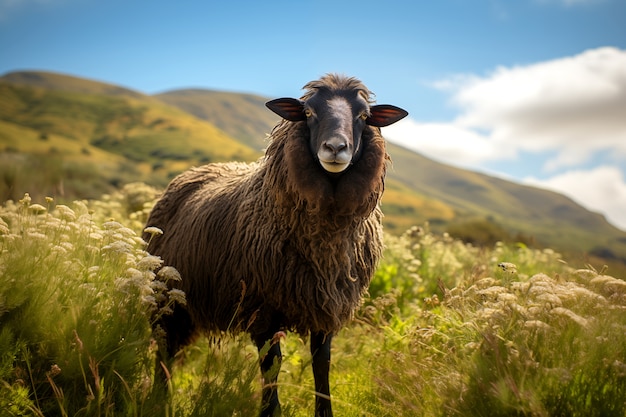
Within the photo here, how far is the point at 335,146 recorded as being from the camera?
3420mm

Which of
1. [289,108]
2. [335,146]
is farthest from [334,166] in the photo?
[289,108]

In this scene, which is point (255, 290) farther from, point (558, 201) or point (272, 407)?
point (558, 201)

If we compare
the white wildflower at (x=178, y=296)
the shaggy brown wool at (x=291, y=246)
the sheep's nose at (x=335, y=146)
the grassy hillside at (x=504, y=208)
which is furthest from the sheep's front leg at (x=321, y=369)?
the grassy hillside at (x=504, y=208)

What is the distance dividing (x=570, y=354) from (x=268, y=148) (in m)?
2.88

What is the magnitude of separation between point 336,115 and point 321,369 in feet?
7.04

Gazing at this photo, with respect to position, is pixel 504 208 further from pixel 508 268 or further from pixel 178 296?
pixel 178 296

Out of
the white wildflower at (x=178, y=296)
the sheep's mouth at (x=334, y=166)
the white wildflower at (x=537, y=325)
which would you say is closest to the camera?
the white wildflower at (x=537, y=325)

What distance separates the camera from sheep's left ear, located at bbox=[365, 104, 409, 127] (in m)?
4.17

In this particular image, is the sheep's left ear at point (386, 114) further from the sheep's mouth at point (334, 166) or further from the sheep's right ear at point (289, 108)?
the sheep's mouth at point (334, 166)

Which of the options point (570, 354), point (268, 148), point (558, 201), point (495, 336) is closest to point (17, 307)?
point (268, 148)

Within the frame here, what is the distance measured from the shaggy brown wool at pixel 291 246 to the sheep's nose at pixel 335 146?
1.07 ft

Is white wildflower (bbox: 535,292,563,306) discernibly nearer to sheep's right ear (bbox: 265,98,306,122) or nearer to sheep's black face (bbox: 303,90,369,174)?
sheep's black face (bbox: 303,90,369,174)

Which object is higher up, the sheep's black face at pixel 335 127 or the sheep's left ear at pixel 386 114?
the sheep's left ear at pixel 386 114

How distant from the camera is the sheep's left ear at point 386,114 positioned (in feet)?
13.7
